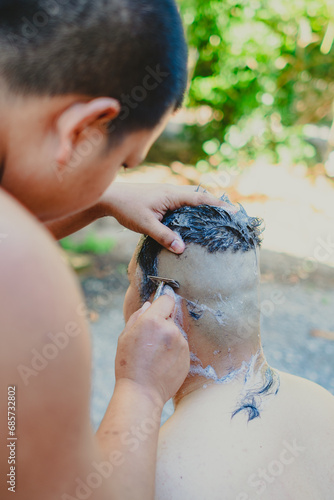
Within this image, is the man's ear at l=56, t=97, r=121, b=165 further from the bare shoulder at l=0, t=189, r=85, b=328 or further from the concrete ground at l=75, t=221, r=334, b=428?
the concrete ground at l=75, t=221, r=334, b=428

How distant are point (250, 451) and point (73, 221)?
113 cm

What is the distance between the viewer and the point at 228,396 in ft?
5.08

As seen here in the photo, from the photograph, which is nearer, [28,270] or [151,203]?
[28,270]

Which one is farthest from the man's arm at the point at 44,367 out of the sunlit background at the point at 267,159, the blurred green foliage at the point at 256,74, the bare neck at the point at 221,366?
the blurred green foliage at the point at 256,74

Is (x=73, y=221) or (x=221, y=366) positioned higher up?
(x=73, y=221)

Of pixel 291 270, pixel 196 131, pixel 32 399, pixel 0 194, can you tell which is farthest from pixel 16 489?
pixel 196 131

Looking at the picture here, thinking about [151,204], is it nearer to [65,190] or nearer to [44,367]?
[65,190]

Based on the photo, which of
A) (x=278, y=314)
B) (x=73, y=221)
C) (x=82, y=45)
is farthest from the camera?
(x=278, y=314)

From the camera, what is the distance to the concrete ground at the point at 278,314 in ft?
12.9

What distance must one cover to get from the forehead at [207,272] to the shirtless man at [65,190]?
0.49 metres

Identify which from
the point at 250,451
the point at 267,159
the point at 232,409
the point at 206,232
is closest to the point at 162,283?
the point at 206,232

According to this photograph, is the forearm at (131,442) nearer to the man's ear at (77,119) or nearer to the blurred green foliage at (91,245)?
the man's ear at (77,119)

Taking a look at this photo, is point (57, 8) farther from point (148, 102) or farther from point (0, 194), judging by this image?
point (0, 194)

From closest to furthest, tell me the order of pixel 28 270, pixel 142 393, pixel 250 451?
pixel 28 270, pixel 142 393, pixel 250 451
